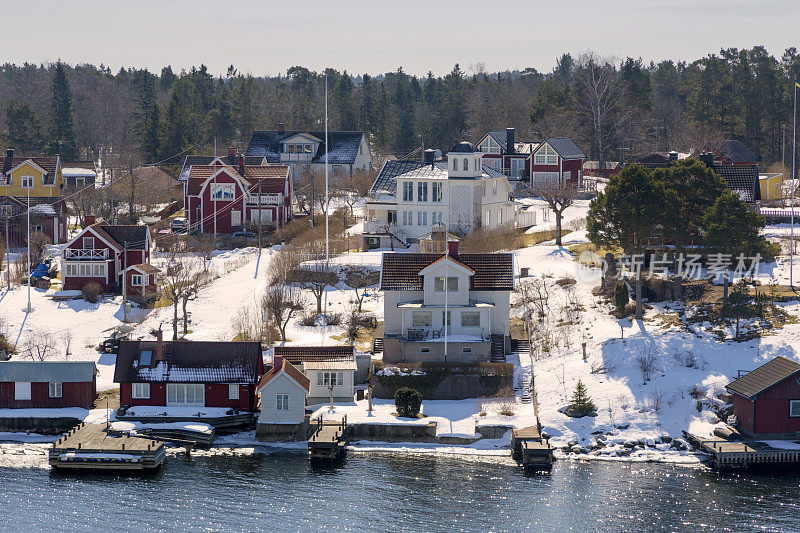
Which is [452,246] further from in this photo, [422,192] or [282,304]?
[422,192]

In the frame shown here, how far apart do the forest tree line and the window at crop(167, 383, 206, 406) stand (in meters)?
58.1

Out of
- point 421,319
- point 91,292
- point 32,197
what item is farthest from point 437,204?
point 32,197

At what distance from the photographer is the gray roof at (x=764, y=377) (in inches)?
1766

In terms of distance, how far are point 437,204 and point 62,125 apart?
5407 centimetres

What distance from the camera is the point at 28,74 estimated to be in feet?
555

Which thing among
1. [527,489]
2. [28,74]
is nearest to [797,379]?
[527,489]

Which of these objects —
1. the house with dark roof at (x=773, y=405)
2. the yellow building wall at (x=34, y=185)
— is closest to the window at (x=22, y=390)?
the house with dark roof at (x=773, y=405)

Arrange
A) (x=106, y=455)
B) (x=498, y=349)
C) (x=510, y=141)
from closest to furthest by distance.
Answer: (x=106, y=455), (x=498, y=349), (x=510, y=141)

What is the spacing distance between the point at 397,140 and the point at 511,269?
71.9 m

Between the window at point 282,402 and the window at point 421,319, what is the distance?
9669 millimetres

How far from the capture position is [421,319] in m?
54.5

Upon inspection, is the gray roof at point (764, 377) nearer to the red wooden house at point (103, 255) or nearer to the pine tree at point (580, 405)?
the pine tree at point (580, 405)

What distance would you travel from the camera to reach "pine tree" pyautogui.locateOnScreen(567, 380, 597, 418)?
47.6m

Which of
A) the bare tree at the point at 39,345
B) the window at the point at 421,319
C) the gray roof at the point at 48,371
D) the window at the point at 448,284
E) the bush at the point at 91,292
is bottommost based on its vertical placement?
the gray roof at the point at 48,371
